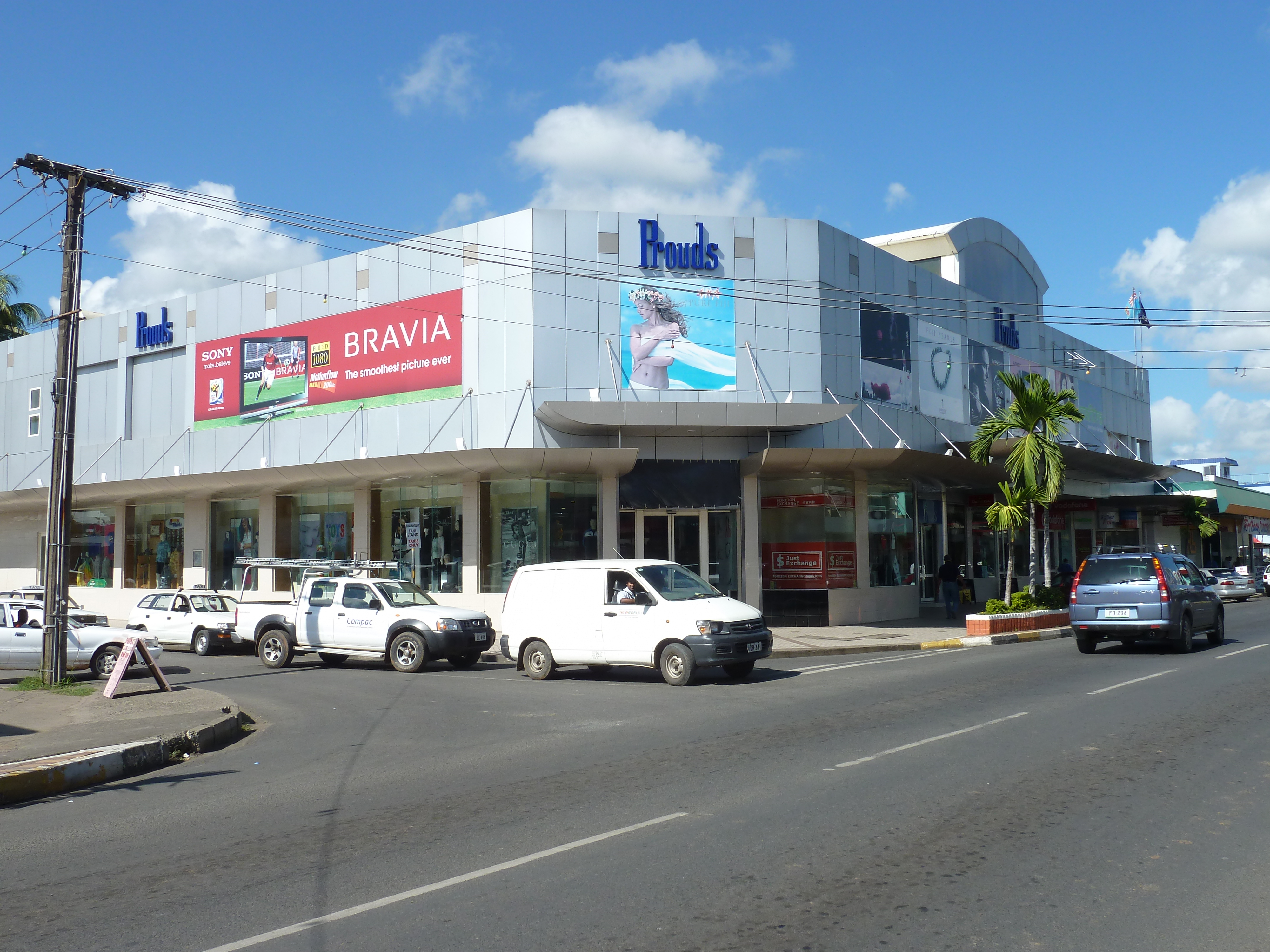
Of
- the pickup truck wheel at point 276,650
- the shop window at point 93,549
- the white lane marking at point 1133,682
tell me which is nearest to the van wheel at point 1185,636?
the white lane marking at point 1133,682

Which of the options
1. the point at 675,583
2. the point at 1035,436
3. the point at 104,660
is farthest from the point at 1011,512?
the point at 104,660

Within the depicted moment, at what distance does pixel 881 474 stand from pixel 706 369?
5.57 m

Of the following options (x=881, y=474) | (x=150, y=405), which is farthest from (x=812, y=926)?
(x=150, y=405)

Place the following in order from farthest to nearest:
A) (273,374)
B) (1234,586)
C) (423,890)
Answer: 1. (1234,586)
2. (273,374)
3. (423,890)

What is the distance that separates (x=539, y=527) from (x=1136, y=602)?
44.6ft

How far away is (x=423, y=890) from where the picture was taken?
5.66m

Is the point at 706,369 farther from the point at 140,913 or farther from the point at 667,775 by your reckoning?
the point at 140,913

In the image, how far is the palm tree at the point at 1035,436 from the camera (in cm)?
2453

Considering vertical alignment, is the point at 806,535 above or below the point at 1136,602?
above

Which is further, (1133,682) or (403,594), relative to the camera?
(403,594)

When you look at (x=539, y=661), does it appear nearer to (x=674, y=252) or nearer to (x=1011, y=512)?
(x=674, y=252)

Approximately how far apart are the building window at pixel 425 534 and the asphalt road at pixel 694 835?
14222mm

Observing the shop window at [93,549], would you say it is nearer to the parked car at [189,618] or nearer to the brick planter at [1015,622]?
the parked car at [189,618]

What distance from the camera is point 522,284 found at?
81.6 ft
